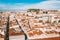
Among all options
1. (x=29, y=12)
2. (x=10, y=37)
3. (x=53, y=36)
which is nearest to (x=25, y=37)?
(x=10, y=37)

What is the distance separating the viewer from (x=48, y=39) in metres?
3.30

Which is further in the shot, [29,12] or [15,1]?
[29,12]

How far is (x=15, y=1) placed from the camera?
5.39 m

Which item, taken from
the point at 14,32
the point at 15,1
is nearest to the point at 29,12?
the point at 15,1

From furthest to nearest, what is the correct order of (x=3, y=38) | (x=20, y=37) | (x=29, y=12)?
(x=29, y=12), (x=20, y=37), (x=3, y=38)

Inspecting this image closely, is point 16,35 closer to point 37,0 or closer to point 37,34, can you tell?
point 37,34

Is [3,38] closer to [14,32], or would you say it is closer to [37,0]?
[14,32]

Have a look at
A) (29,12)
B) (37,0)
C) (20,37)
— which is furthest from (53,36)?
(29,12)

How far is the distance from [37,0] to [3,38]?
2.45m

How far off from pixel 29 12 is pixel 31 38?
6.47 m

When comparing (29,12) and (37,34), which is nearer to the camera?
(37,34)

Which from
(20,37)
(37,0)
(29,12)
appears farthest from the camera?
(29,12)

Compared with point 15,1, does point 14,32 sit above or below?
below

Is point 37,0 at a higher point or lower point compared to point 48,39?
higher
